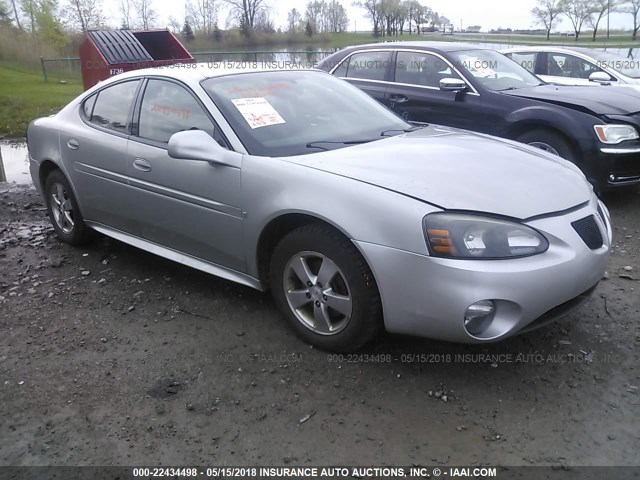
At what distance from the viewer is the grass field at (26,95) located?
41.9 feet

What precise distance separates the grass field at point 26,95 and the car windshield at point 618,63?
11219 mm

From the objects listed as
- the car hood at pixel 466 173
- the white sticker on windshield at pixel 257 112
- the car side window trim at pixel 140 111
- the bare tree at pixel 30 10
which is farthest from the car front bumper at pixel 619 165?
the bare tree at pixel 30 10

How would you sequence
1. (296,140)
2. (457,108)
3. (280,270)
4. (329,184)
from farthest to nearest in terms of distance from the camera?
(457,108) → (296,140) → (280,270) → (329,184)

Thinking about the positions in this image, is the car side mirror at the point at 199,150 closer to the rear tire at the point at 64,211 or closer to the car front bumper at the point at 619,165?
the rear tire at the point at 64,211

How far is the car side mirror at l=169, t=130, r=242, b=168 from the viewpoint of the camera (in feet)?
11.1

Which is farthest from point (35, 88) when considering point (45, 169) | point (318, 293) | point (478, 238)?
point (478, 238)

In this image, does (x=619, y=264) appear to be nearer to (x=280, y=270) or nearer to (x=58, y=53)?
(x=280, y=270)

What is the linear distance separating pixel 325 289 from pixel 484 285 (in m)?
0.89

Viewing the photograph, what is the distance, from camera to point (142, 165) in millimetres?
3959

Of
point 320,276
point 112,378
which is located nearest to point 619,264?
point 320,276

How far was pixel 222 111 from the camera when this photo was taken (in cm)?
358

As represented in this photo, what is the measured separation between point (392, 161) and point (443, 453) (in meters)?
1.55

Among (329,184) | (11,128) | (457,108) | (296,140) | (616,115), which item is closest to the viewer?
(329,184)

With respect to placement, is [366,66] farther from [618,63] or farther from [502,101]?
[618,63]
